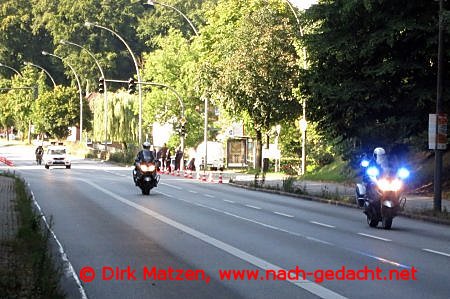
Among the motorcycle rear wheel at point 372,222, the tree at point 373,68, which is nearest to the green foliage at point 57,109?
the tree at point 373,68

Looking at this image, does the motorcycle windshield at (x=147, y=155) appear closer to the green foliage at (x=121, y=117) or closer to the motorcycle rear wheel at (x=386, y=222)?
the motorcycle rear wheel at (x=386, y=222)

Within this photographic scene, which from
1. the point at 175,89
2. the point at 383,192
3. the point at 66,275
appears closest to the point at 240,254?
the point at 66,275

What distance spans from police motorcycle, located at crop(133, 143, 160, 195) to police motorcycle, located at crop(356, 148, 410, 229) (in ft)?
39.2

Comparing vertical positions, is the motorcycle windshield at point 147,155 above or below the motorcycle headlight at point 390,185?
above

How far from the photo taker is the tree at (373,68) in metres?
26.1

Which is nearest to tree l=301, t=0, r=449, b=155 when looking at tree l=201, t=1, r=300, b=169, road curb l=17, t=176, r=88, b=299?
road curb l=17, t=176, r=88, b=299

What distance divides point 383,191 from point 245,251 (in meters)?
5.74

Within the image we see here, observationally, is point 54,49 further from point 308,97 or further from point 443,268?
point 443,268

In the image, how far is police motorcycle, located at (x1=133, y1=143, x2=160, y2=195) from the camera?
29.3 metres

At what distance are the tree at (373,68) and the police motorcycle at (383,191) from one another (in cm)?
794

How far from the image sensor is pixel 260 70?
47031mm

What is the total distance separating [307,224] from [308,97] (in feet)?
40.0

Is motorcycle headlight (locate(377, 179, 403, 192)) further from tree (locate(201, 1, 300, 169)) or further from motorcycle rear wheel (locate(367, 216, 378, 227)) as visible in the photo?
tree (locate(201, 1, 300, 169))

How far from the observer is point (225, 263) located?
12.0 meters
